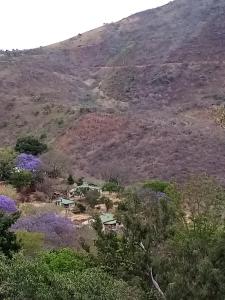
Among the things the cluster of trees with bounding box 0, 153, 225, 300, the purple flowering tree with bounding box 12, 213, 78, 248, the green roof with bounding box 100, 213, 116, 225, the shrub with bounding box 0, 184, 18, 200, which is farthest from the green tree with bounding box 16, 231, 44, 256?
the shrub with bounding box 0, 184, 18, 200

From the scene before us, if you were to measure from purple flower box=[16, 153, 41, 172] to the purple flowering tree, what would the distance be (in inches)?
296

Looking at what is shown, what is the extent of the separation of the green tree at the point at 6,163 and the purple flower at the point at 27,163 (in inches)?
11.6

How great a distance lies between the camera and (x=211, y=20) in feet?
242

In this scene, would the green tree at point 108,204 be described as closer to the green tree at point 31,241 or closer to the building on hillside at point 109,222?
the building on hillside at point 109,222

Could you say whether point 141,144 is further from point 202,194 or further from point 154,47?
point 154,47

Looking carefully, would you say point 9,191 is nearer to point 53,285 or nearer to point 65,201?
point 65,201

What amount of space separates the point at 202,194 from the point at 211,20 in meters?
63.9

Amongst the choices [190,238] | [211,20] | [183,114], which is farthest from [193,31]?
[190,238]

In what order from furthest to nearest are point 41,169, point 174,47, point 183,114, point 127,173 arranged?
point 174,47 → point 183,114 → point 127,173 → point 41,169

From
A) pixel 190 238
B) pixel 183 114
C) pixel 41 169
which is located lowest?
pixel 183 114

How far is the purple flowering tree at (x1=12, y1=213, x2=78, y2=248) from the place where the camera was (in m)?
17.1

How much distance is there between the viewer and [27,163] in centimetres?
2623

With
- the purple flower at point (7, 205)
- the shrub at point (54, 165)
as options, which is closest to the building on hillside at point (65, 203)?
the shrub at point (54, 165)

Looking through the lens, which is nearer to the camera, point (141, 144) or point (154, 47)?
point (141, 144)
